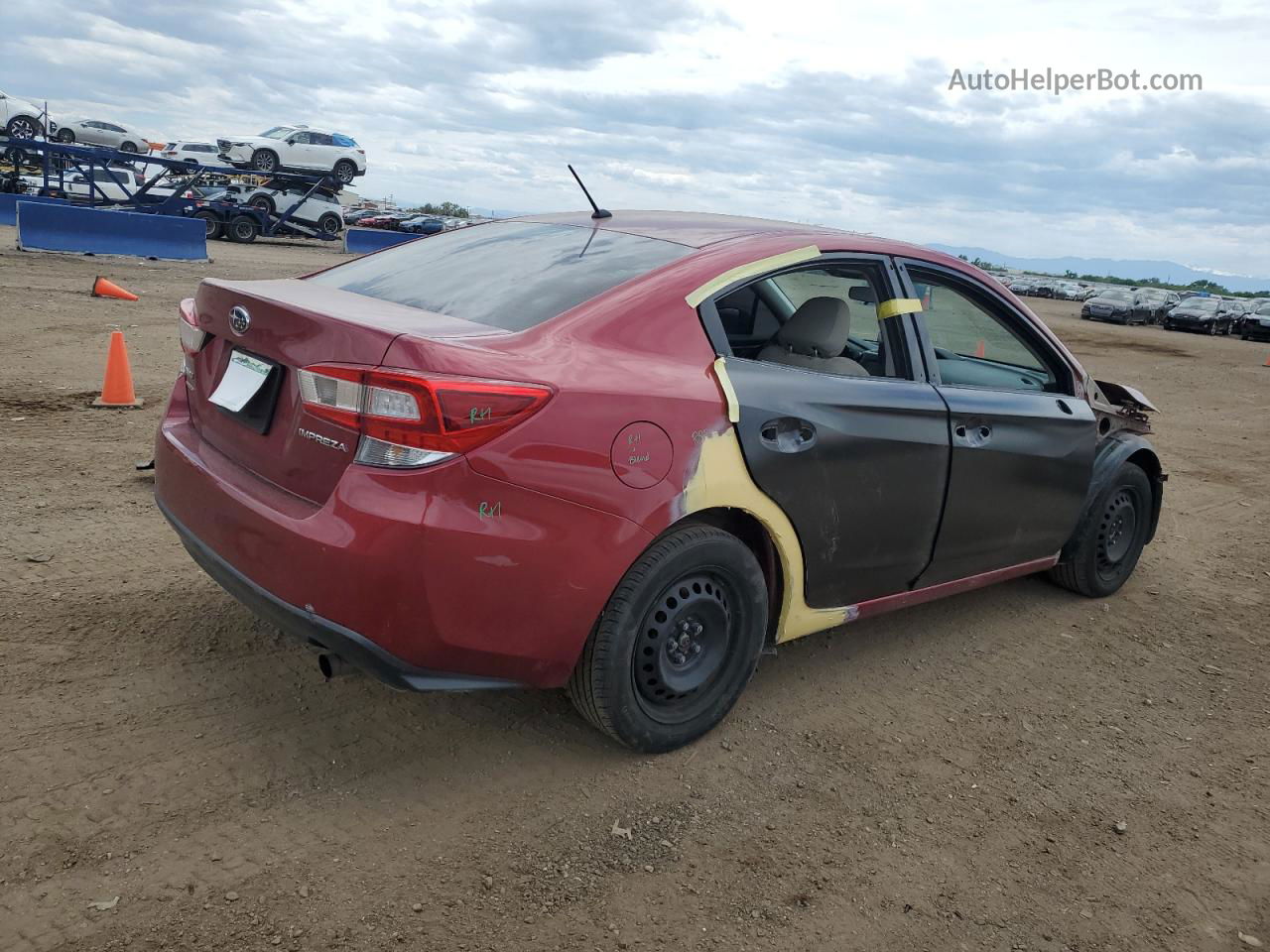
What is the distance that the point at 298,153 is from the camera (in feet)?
107

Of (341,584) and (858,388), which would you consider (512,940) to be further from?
(858,388)

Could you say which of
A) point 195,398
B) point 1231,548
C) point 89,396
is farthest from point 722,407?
point 89,396

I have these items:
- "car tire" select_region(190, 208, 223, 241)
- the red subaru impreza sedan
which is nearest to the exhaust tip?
the red subaru impreza sedan

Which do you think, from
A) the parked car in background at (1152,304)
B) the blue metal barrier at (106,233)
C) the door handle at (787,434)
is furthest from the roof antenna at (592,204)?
the parked car in background at (1152,304)

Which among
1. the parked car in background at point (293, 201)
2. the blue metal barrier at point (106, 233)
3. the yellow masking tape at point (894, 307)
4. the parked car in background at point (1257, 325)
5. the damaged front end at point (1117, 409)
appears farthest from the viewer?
the parked car in background at point (1257, 325)

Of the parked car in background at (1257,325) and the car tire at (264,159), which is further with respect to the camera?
the parked car in background at (1257,325)

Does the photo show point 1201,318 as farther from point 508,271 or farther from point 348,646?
point 348,646

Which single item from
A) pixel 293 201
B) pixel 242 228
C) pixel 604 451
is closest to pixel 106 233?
pixel 242 228

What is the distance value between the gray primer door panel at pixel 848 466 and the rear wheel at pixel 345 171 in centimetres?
3299

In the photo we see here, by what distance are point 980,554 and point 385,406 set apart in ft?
8.71

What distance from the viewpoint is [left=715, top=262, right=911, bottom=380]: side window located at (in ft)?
12.0

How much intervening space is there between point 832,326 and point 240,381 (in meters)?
2.04

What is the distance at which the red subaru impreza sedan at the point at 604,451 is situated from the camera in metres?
2.64

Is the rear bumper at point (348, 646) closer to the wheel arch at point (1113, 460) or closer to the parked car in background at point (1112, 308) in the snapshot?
the wheel arch at point (1113, 460)
